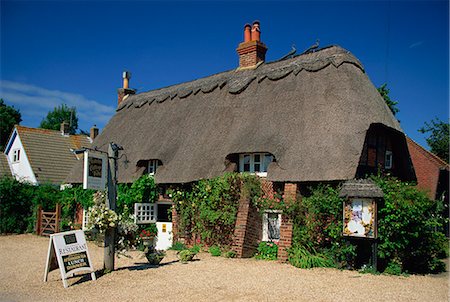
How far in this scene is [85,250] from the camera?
10.4 metres

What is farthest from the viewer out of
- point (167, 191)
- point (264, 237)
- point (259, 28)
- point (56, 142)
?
point (56, 142)

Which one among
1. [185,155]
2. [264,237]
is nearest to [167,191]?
[185,155]

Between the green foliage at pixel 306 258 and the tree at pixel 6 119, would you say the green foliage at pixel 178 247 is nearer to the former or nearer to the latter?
the green foliage at pixel 306 258

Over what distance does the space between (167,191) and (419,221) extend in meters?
8.99

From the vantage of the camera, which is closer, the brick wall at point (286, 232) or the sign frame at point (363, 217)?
the sign frame at point (363, 217)

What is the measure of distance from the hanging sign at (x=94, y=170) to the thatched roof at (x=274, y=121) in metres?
4.85

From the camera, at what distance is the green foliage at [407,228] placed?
11.0 m

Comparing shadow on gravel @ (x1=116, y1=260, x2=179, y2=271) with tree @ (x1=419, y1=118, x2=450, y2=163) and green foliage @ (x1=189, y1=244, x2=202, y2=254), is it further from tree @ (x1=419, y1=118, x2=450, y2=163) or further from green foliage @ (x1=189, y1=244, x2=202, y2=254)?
tree @ (x1=419, y1=118, x2=450, y2=163)

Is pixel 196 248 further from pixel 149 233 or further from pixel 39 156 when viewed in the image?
pixel 39 156

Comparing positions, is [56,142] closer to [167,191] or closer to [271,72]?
[167,191]

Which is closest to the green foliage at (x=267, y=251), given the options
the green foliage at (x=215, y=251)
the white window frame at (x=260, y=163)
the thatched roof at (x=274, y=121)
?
the green foliage at (x=215, y=251)

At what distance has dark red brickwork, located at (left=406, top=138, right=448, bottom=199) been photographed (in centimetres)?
2123

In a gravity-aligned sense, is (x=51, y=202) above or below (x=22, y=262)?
above

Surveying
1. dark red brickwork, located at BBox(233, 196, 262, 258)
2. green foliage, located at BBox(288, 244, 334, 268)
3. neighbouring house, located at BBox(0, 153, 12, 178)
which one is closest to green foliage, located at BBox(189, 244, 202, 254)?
dark red brickwork, located at BBox(233, 196, 262, 258)
